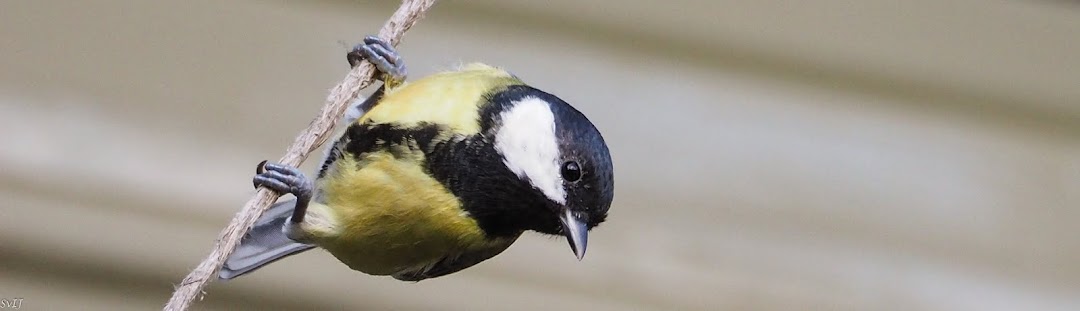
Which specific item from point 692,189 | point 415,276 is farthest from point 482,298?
point 415,276

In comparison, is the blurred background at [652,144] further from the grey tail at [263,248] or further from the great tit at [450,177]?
the great tit at [450,177]

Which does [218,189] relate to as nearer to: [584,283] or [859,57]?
[584,283]

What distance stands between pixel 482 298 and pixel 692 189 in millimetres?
421

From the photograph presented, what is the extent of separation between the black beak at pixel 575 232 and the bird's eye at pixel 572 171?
3 centimetres

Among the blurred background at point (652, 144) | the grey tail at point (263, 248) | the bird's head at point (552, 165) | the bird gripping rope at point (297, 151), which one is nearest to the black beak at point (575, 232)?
the bird's head at point (552, 165)

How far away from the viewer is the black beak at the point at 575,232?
79 centimetres

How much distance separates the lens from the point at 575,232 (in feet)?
2.63

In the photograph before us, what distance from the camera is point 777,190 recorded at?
1.80 m

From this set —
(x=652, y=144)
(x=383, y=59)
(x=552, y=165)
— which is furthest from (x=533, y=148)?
(x=652, y=144)

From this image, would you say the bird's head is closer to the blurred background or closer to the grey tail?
the grey tail

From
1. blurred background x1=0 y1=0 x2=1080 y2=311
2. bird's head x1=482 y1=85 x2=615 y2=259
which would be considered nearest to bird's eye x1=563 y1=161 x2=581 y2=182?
bird's head x1=482 y1=85 x2=615 y2=259

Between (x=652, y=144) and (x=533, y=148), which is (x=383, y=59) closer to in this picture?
(x=533, y=148)

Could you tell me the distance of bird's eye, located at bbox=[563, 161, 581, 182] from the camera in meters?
0.82

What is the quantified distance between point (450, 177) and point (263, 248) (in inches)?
11.4
